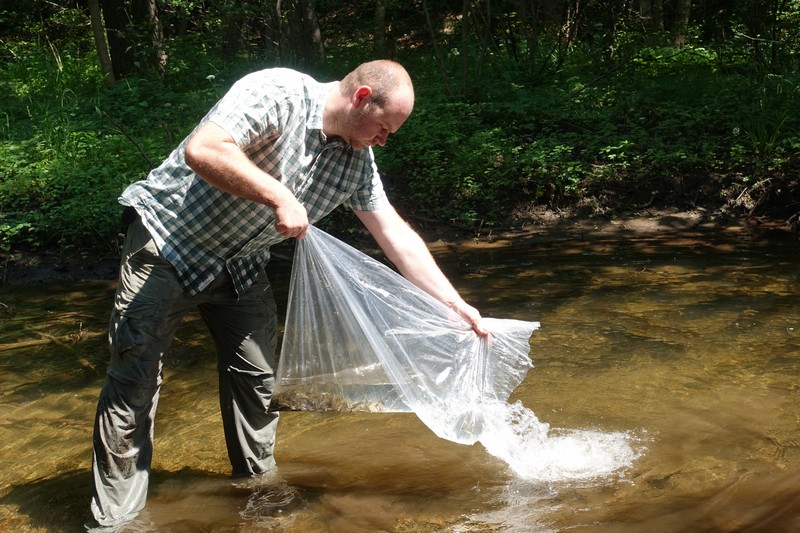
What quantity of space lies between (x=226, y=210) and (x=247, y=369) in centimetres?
72

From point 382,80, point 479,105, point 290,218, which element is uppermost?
point 382,80

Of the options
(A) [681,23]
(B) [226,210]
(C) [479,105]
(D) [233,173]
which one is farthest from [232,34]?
(D) [233,173]

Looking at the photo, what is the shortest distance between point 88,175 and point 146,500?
548 cm

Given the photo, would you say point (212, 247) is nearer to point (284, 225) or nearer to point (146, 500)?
point (284, 225)

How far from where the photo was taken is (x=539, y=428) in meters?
3.71

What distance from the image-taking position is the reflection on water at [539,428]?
304 centimetres

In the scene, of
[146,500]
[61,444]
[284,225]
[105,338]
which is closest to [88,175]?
[105,338]

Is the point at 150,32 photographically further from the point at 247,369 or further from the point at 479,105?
the point at 247,369

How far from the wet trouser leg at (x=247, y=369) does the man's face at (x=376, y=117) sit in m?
0.73

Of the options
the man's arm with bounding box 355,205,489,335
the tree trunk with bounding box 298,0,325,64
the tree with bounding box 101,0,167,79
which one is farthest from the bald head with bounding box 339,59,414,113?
the tree trunk with bounding box 298,0,325,64

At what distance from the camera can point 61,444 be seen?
3854 millimetres

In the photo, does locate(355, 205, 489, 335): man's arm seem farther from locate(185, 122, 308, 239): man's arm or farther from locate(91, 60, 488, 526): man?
locate(185, 122, 308, 239): man's arm

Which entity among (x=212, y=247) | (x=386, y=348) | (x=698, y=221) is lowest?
(x=698, y=221)

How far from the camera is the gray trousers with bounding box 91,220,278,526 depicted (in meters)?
2.73
